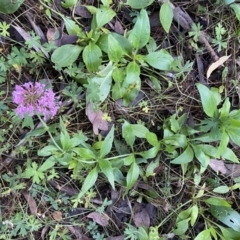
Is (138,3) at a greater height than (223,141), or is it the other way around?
(138,3)

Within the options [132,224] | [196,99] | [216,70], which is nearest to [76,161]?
[132,224]

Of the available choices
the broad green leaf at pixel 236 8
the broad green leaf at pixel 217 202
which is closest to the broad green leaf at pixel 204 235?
the broad green leaf at pixel 217 202

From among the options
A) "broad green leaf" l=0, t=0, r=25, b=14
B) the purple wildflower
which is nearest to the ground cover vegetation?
"broad green leaf" l=0, t=0, r=25, b=14

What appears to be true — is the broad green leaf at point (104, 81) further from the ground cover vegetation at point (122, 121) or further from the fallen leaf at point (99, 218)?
the fallen leaf at point (99, 218)

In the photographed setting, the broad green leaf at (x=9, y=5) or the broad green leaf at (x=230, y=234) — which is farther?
the broad green leaf at (x=230, y=234)

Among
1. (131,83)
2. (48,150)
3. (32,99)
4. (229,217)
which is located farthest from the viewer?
(229,217)

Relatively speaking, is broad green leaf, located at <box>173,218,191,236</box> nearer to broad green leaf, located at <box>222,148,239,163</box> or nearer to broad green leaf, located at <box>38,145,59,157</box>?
broad green leaf, located at <box>222,148,239,163</box>

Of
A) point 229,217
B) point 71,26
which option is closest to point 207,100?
point 229,217

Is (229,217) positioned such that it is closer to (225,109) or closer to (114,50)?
(225,109)
